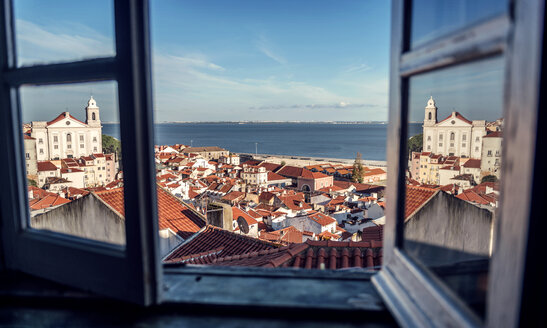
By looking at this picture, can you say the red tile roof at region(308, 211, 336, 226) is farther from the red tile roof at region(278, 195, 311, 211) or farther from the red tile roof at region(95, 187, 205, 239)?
the red tile roof at region(95, 187, 205, 239)

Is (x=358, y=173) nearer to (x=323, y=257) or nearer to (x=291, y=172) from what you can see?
(x=291, y=172)

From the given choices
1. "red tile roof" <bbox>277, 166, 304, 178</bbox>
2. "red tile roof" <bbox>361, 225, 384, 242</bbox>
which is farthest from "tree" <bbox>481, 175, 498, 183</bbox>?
"red tile roof" <bbox>277, 166, 304, 178</bbox>

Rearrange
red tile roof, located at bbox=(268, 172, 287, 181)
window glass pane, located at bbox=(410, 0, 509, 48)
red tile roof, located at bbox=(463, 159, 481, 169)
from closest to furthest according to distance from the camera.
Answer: window glass pane, located at bbox=(410, 0, 509, 48), red tile roof, located at bbox=(463, 159, 481, 169), red tile roof, located at bbox=(268, 172, 287, 181)

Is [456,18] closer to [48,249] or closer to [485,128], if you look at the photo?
[485,128]

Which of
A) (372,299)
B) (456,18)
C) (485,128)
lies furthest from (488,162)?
(456,18)

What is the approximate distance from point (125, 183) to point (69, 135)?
33 cm

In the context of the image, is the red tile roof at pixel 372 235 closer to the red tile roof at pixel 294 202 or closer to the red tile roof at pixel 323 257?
the red tile roof at pixel 323 257

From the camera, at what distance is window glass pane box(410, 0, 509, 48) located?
1.96ft

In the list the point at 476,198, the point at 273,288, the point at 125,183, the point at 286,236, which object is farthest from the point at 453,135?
the point at 286,236

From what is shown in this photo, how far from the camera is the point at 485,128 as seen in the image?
1.22m

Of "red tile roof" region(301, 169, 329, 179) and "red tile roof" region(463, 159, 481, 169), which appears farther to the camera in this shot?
"red tile roof" region(301, 169, 329, 179)

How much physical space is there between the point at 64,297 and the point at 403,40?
3.72ft

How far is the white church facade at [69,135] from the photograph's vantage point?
1.10 m

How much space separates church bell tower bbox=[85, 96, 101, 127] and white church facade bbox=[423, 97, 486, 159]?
96cm
